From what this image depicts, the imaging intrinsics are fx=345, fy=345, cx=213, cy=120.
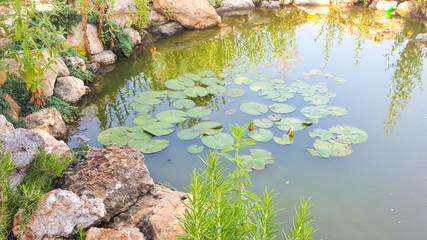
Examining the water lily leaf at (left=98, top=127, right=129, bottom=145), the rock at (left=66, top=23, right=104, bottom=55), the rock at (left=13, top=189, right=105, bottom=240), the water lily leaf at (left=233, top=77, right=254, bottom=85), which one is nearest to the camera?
the rock at (left=13, top=189, right=105, bottom=240)

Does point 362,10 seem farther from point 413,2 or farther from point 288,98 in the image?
point 288,98

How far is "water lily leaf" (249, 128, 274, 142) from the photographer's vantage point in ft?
12.9

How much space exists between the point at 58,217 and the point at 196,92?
312 centimetres

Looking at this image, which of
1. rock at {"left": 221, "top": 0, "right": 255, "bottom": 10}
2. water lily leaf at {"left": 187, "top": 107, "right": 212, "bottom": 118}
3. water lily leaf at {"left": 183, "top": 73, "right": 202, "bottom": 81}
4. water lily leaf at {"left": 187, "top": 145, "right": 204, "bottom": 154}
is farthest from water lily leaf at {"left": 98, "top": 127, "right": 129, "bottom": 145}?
rock at {"left": 221, "top": 0, "right": 255, "bottom": 10}

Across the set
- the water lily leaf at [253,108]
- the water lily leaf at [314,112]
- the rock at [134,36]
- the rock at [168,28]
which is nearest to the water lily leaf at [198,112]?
the water lily leaf at [253,108]

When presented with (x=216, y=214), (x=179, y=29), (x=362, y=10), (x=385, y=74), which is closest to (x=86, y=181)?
(x=216, y=214)

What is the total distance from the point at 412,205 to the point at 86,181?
112 inches

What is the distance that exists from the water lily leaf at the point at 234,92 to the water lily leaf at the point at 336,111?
122cm

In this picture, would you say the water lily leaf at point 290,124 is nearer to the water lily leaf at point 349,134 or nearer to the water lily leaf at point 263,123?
the water lily leaf at point 263,123

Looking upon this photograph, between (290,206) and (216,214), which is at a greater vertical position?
(216,214)

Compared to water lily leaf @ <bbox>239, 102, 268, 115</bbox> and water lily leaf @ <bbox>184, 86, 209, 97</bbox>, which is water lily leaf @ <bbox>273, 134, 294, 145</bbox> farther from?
water lily leaf @ <bbox>184, 86, 209, 97</bbox>

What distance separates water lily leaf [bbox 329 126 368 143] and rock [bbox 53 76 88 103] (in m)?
3.35

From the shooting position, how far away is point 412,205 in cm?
315

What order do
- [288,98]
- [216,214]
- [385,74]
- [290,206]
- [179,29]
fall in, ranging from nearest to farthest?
[216,214] → [290,206] → [288,98] → [385,74] → [179,29]
